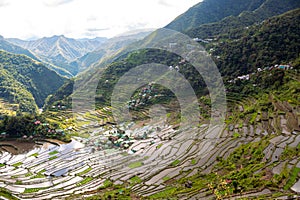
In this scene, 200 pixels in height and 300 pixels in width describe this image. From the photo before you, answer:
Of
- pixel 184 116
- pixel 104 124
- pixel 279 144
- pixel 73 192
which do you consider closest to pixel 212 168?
pixel 279 144

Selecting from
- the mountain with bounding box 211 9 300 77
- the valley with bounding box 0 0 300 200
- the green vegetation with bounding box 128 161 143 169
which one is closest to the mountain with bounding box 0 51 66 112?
the valley with bounding box 0 0 300 200

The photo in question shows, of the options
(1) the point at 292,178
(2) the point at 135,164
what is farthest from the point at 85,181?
(1) the point at 292,178

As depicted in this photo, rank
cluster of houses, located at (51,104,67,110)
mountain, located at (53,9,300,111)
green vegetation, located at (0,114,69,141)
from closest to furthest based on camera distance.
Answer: green vegetation, located at (0,114,69,141) → mountain, located at (53,9,300,111) → cluster of houses, located at (51,104,67,110)

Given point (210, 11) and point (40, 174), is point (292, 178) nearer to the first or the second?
point (40, 174)

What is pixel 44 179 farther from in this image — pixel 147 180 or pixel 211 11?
pixel 211 11

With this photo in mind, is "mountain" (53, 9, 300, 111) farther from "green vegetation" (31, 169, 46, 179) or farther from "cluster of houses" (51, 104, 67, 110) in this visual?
"green vegetation" (31, 169, 46, 179)

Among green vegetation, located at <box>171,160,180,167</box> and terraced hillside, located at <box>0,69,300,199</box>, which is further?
green vegetation, located at <box>171,160,180,167</box>

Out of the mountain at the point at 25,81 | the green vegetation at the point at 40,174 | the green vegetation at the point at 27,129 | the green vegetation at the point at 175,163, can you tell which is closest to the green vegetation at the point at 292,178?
the green vegetation at the point at 175,163

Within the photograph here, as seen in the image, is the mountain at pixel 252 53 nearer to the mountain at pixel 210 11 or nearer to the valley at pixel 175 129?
the valley at pixel 175 129
